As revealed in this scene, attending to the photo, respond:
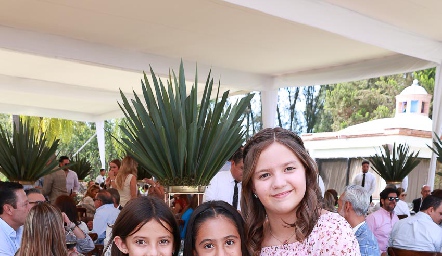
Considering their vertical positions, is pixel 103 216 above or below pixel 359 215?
below

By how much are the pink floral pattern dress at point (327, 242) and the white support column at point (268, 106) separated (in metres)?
12.8

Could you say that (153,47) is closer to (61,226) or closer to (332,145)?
(61,226)

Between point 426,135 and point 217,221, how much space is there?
18719mm

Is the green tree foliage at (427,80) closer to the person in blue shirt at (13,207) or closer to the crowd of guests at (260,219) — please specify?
the person in blue shirt at (13,207)

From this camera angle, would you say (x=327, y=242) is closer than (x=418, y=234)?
Yes

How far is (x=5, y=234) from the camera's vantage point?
173 inches

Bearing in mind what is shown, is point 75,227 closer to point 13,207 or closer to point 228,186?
point 13,207

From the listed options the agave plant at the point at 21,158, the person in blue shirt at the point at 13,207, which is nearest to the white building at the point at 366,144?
the agave plant at the point at 21,158

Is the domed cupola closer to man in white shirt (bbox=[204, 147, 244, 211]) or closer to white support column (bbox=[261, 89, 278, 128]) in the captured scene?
white support column (bbox=[261, 89, 278, 128])

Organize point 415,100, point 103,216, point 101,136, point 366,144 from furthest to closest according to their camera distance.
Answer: point 415,100 < point 101,136 < point 366,144 < point 103,216

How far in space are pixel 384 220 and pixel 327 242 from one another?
5.83 metres

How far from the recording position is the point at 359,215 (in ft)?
16.8

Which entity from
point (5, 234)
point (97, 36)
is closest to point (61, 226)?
point (5, 234)

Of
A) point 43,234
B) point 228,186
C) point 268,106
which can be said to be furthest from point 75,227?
point 268,106
